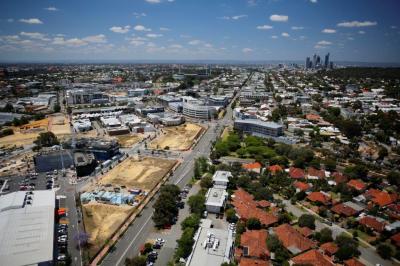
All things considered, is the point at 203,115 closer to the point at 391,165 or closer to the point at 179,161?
the point at 179,161

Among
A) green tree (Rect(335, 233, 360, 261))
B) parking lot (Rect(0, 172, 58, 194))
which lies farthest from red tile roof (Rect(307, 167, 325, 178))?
parking lot (Rect(0, 172, 58, 194))

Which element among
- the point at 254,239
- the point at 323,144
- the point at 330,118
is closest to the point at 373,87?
the point at 330,118

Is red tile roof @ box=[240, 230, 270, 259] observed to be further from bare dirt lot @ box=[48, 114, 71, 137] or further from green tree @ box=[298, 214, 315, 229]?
bare dirt lot @ box=[48, 114, 71, 137]

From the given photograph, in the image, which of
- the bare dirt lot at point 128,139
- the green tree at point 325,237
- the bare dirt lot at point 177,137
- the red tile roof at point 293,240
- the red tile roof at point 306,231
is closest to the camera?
the red tile roof at point 293,240

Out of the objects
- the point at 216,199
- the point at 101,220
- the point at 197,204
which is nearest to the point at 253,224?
the point at 216,199

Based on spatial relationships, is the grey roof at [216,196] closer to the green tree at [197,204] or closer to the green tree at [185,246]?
the green tree at [197,204]

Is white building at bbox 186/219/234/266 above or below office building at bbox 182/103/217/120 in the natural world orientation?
below

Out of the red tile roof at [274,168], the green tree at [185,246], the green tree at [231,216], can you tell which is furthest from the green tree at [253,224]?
the red tile roof at [274,168]
